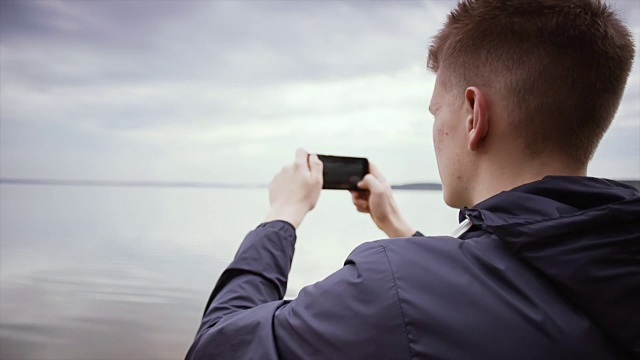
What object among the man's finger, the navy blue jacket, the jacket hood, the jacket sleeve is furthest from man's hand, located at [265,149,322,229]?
the jacket hood

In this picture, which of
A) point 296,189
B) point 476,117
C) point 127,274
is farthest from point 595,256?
point 127,274

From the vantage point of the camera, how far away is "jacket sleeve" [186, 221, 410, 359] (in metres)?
0.58

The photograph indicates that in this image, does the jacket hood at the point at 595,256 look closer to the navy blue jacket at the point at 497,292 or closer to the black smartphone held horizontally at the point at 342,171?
the navy blue jacket at the point at 497,292

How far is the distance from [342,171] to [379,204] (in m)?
0.13

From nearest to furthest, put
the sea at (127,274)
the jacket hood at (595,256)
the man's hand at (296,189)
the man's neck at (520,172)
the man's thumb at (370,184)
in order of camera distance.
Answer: the jacket hood at (595,256)
the man's neck at (520,172)
the man's hand at (296,189)
the man's thumb at (370,184)
the sea at (127,274)

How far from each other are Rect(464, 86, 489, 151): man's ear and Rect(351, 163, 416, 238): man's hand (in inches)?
13.8

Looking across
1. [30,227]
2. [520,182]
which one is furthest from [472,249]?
[30,227]

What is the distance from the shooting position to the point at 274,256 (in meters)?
0.80

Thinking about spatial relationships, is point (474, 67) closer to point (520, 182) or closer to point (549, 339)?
point (520, 182)

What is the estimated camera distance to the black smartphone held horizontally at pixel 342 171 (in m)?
0.97

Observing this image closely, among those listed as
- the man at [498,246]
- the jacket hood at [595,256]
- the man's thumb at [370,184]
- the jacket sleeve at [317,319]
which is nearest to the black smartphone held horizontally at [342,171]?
the man's thumb at [370,184]

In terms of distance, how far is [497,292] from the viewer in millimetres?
569

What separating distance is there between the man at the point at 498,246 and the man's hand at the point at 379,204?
250mm

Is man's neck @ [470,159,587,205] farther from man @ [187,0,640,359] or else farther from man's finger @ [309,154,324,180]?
man's finger @ [309,154,324,180]
